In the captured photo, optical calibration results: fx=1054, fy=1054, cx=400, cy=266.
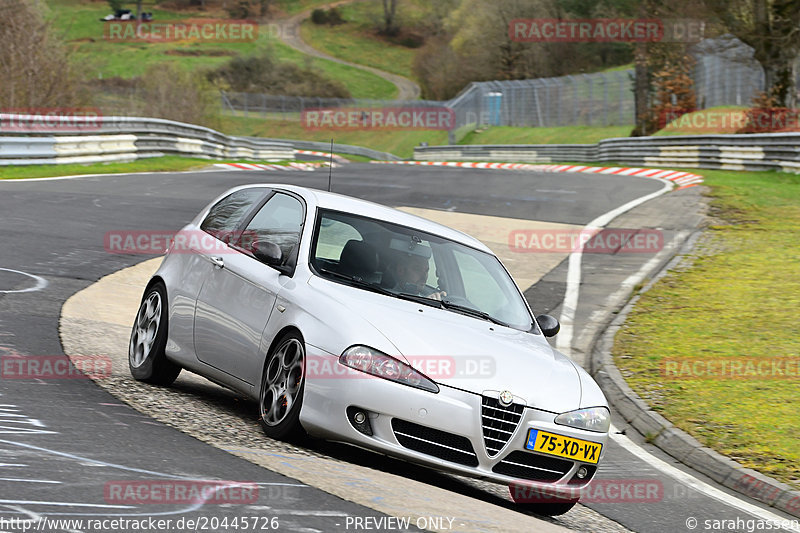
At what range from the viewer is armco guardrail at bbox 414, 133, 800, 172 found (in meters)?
30.5

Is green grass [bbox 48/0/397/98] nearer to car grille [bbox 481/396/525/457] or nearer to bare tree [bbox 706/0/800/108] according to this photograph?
→ bare tree [bbox 706/0/800/108]

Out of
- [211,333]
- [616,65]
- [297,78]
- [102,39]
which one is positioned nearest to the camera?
[211,333]

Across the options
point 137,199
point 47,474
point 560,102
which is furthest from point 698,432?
point 560,102

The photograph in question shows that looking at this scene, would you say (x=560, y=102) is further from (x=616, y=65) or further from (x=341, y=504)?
(x=341, y=504)

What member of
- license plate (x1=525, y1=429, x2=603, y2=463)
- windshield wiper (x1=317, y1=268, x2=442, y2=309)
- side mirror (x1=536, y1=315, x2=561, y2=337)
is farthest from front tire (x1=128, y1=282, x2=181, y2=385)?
license plate (x1=525, y1=429, x2=603, y2=463)

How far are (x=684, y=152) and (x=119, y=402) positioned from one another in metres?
33.0

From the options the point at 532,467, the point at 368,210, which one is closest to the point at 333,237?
the point at 368,210

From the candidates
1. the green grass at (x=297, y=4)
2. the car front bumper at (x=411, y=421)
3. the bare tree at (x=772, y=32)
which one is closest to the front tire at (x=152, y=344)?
the car front bumper at (x=411, y=421)

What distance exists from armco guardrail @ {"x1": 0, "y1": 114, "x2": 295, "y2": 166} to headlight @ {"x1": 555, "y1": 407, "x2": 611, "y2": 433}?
20322mm

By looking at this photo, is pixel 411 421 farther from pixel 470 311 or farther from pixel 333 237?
pixel 333 237

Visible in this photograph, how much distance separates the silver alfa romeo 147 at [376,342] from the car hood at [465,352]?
0.04 feet

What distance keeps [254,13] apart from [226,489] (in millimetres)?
158377

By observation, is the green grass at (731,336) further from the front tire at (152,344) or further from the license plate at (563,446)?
the front tire at (152,344)

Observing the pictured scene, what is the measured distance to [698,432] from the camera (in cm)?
877
